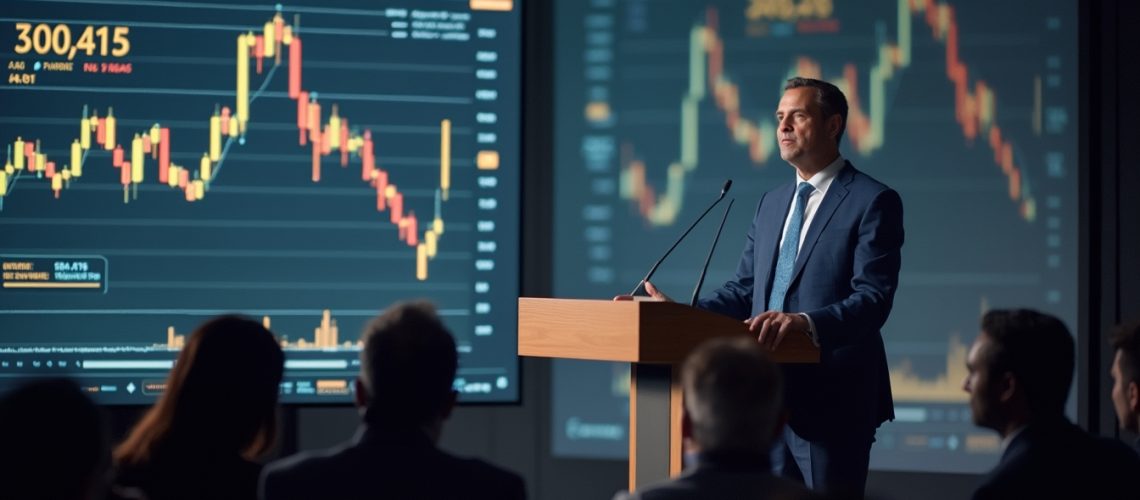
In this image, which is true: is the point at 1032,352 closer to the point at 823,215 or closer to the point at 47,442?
the point at 823,215

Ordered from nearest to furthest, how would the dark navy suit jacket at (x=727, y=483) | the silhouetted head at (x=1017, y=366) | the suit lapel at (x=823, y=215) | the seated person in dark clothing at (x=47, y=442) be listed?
the seated person in dark clothing at (x=47, y=442) < the dark navy suit jacket at (x=727, y=483) < the silhouetted head at (x=1017, y=366) < the suit lapel at (x=823, y=215)

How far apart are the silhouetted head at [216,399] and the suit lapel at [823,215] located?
155 cm

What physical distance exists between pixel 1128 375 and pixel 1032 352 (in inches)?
16.0

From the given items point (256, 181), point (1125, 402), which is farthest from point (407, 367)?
point (256, 181)

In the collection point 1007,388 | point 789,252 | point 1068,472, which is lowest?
point 1068,472

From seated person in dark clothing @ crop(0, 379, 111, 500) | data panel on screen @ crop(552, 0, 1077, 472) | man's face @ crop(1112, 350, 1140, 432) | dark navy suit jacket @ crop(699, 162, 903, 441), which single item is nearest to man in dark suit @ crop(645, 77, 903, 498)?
dark navy suit jacket @ crop(699, 162, 903, 441)

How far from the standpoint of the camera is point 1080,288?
492 centimetres

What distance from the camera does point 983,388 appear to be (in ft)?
7.43

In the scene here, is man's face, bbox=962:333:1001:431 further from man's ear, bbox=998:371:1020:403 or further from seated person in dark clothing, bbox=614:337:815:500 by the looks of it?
seated person in dark clothing, bbox=614:337:815:500

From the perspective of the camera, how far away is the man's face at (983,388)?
7.36 feet

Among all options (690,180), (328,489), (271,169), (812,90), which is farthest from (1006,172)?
(328,489)

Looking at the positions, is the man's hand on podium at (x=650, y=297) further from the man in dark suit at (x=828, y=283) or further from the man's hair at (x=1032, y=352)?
the man's hair at (x=1032, y=352)

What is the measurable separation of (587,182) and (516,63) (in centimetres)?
68

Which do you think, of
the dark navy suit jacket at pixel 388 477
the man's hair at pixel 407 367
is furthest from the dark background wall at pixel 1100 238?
the dark navy suit jacket at pixel 388 477
